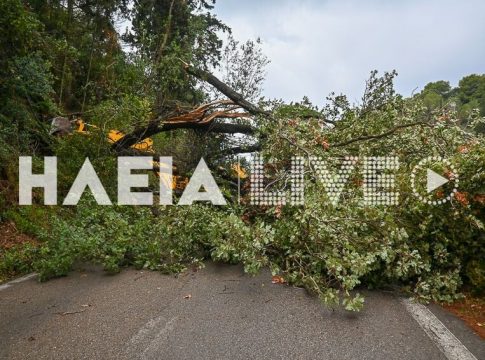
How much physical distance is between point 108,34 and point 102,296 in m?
10.6

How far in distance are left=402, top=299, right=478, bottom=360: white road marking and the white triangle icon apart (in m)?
1.09

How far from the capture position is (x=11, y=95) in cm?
696

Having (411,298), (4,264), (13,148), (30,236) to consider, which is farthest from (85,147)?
(411,298)

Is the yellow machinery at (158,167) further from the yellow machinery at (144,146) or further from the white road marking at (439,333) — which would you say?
the white road marking at (439,333)

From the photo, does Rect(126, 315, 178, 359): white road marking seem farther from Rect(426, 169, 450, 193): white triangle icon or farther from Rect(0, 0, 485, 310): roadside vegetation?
Rect(426, 169, 450, 193): white triangle icon

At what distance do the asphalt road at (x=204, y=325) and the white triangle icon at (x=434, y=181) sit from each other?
1101 millimetres

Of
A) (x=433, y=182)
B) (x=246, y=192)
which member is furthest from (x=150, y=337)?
(x=246, y=192)

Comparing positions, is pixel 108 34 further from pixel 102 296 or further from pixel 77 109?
pixel 102 296

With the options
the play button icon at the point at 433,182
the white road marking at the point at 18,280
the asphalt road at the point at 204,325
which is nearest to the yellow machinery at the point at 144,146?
the white road marking at the point at 18,280

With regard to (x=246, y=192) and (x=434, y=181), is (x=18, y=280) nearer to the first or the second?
(x=246, y=192)

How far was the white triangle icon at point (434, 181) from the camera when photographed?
376cm

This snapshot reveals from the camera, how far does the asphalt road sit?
2650mm

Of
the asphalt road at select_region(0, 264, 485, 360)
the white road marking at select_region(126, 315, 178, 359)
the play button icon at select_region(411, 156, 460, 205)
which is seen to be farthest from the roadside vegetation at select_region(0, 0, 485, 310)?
the white road marking at select_region(126, 315, 178, 359)

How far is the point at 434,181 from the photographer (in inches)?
151
